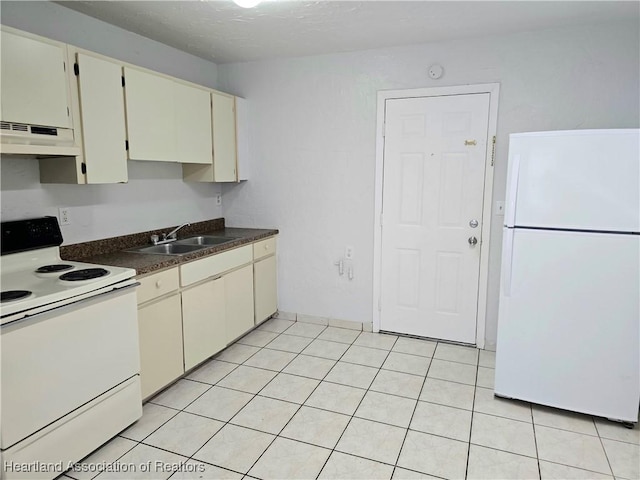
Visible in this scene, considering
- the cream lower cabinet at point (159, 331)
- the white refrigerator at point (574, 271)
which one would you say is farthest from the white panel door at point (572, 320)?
the cream lower cabinet at point (159, 331)

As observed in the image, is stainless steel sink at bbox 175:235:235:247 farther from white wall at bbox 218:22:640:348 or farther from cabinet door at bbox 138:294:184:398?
cabinet door at bbox 138:294:184:398

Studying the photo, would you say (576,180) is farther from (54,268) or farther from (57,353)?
(54,268)

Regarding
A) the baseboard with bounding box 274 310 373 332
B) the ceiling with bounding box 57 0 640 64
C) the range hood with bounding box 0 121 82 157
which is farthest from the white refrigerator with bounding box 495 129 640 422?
the range hood with bounding box 0 121 82 157

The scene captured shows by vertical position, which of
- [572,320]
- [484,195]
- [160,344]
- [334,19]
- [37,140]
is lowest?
[160,344]

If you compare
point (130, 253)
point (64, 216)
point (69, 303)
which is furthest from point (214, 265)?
point (69, 303)

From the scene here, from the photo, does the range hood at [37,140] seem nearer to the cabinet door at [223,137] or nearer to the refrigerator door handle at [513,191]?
the cabinet door at [223,137]

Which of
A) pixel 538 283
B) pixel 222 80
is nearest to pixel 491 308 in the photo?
pixel 538 283

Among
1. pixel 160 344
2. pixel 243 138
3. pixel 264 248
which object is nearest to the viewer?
pixel 160 344

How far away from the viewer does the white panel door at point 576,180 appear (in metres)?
2.16

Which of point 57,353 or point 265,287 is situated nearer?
point 57,353

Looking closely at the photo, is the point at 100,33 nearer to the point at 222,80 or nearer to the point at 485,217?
the point at 222,80

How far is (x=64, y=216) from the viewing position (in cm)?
254

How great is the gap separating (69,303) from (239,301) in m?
1.61

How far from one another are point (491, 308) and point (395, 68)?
6.87 ft
